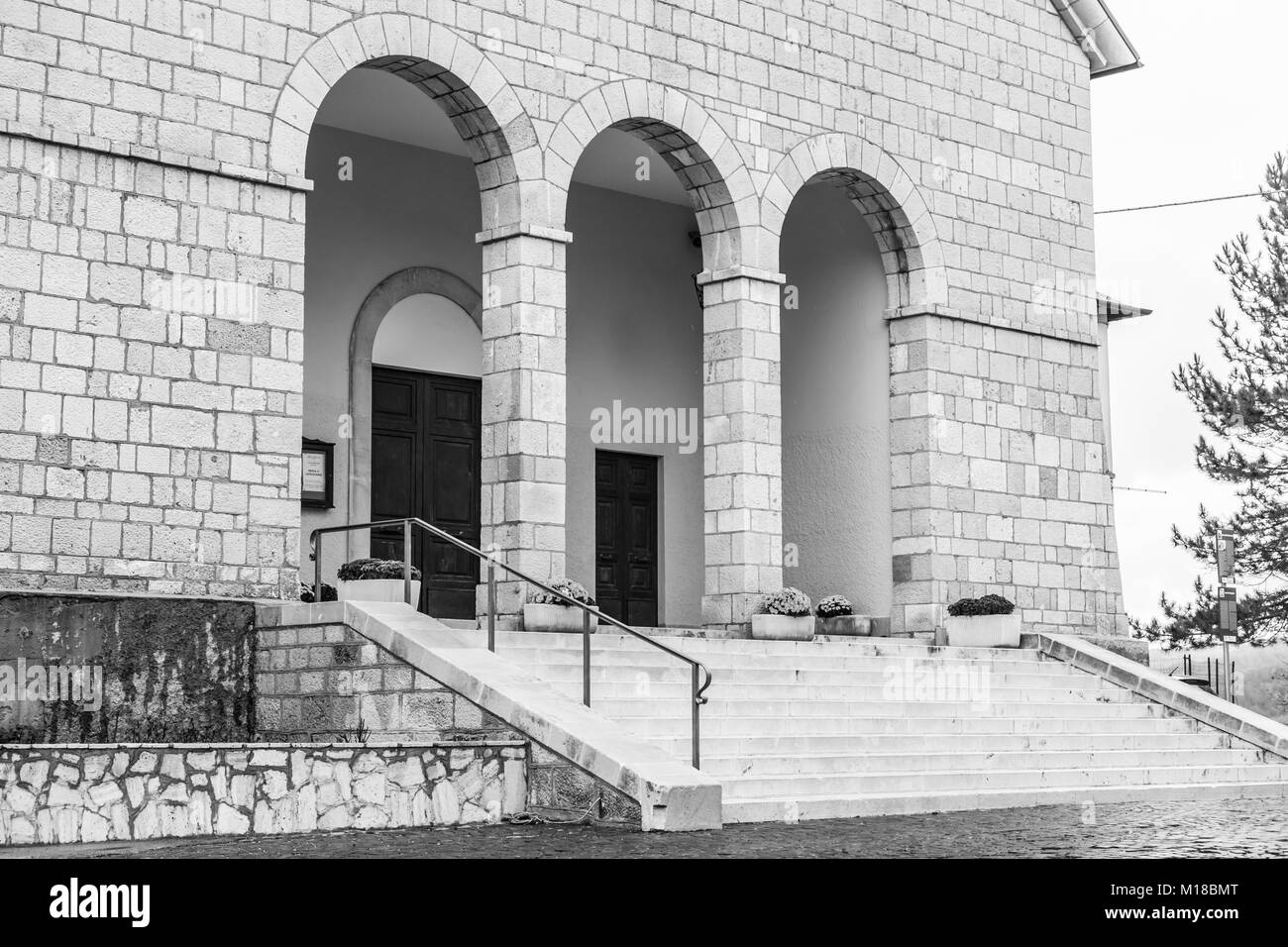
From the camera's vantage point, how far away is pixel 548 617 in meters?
13.0

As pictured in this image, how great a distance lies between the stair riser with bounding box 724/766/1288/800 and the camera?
35.5 feet

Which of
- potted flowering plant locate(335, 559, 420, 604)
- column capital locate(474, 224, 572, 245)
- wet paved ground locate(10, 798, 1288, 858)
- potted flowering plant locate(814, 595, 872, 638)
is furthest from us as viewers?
potted flowering plant locate(814, 595, 872, 638)

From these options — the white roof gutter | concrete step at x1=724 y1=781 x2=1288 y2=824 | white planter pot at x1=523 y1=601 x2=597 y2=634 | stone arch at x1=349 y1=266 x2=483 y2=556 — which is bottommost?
concrete step at x1=724 y1=781 x2=1288 y2=824

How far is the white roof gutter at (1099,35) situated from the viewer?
1834 cm

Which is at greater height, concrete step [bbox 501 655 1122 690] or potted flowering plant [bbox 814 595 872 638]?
potted flowering plant [bbox 814 595 872 638]

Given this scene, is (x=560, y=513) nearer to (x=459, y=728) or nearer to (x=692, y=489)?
(x=459, y=728)

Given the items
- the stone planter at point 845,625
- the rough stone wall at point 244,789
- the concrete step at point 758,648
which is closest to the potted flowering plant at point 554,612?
the concrete step at point 758,648

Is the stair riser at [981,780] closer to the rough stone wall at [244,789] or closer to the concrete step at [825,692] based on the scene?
the concrete step at [825,692]

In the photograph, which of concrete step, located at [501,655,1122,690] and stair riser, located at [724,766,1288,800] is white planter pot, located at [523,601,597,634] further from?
stair riser, located at [724,766,1288,800]

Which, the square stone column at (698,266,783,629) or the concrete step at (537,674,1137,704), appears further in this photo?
the square stone column at (698,266,783,629)

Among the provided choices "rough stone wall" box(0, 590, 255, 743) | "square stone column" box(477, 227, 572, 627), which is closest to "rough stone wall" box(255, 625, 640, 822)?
"rough stone wall" box(0, 590, 255, 743)

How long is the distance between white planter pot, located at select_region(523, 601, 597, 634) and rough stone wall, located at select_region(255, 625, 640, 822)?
1.91 m
